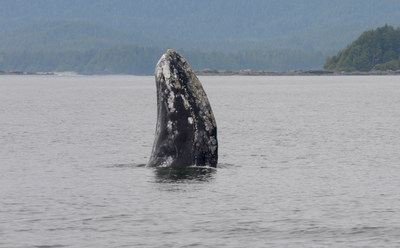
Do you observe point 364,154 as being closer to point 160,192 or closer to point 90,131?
point 160,192

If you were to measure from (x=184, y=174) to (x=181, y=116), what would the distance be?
1515 millimetres

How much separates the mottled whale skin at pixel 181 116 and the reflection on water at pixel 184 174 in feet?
0.62

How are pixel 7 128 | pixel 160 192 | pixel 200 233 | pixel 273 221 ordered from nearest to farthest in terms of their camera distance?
pixel 200 233 → pixel 273 221 → pixel 160 192 → pixel 7 128

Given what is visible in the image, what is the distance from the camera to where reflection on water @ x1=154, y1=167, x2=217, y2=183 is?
2198 centimetres

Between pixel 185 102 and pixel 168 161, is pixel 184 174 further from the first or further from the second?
pixel 185 102

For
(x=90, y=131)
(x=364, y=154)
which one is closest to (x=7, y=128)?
(x=90, y=131)

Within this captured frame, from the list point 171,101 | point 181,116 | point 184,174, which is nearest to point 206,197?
point 184,174

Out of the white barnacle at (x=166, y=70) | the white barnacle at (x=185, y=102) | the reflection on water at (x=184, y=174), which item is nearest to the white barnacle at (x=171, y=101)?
the white barnacle at (x=185, y=102)

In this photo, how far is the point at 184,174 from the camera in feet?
73.7

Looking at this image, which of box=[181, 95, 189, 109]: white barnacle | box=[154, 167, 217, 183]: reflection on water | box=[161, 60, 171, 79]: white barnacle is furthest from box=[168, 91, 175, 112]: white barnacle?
box=[154, 167, 217, 183]: reflection on water

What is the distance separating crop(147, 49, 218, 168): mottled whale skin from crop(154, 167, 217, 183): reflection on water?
189mm

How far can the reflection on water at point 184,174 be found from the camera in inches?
866

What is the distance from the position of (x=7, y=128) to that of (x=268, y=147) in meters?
17.3

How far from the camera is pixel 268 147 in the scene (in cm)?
3375
